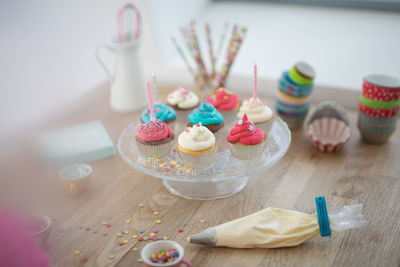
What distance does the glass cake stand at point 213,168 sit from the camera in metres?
1.18

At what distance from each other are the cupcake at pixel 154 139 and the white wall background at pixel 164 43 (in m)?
0.33

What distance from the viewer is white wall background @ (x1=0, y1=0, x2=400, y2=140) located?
1.32 metres

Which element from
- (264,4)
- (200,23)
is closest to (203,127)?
(200,23)

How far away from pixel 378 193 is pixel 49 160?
91 cm

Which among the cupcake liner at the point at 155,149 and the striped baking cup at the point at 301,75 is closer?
the cupcake liner at the point at 155,149

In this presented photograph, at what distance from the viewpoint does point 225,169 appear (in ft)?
4.03

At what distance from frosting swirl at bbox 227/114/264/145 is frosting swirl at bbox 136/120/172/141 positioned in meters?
0.18

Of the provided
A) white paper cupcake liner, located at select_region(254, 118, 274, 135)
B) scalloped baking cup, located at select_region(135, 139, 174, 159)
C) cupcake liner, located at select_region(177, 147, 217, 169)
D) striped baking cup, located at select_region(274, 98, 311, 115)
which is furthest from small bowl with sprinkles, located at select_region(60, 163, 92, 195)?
striped baking cup, located at select_region(274, 98, 311, 115)

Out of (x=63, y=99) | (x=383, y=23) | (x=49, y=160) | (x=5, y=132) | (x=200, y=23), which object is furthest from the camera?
(x=200, y=23)

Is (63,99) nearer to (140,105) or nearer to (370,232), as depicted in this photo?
(140,105)

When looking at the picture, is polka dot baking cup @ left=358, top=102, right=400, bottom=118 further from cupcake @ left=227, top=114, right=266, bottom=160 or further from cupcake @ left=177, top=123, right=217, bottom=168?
cupcake @ left=177, top=123, right=217, bottom=168

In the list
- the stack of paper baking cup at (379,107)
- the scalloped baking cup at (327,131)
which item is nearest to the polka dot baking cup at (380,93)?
the stack of paper baking cup at (379,107)

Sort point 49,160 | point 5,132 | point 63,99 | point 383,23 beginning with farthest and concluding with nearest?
point 383,23
point 63,99
point 49,160
point 5,132

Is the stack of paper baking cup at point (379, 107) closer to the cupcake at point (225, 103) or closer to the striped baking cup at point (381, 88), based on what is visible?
the striped baking cup at point (381, 88)
